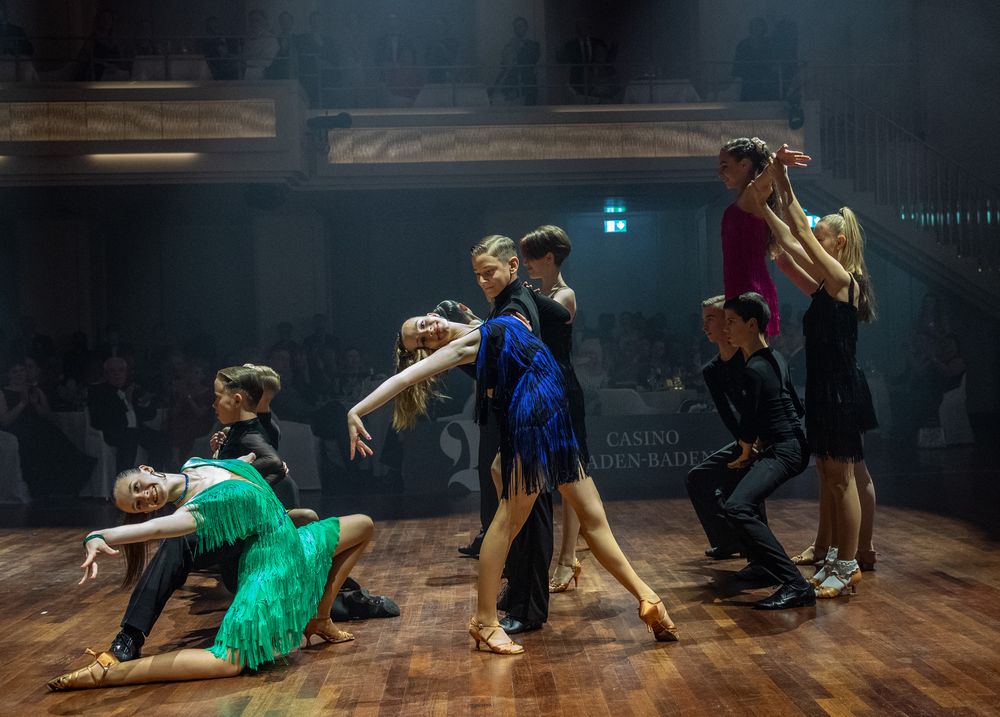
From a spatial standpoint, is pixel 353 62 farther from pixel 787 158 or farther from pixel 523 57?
pixel 787 158

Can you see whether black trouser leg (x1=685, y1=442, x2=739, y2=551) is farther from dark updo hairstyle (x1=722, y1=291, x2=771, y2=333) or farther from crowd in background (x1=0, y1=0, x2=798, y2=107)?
crowd in background (x1=0, y1=0, x2=798, y2=107)

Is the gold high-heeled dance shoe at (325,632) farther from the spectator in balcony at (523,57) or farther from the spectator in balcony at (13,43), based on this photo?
the spectator in balcony at (523,57)

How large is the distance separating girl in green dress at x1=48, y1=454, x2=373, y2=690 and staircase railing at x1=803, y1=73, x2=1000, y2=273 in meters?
9.20

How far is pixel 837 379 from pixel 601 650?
1.60 metres

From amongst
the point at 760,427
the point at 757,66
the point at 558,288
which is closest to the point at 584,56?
the point at 757,66

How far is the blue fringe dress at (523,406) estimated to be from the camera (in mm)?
3688

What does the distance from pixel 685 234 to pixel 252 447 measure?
39.3 ft

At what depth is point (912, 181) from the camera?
11539 mm

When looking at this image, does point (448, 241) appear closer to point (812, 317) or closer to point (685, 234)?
point (685, 234)

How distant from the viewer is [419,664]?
12.2 feet

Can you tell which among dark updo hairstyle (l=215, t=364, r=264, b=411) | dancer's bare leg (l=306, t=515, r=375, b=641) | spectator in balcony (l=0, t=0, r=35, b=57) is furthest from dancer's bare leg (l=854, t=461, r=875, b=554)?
spectator in balcony (l=0, t=0, r=35, b=57)

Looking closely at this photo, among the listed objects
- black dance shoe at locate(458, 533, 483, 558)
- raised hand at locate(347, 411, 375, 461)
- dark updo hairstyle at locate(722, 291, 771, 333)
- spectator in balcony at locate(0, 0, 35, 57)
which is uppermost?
spectator in balcony at locate(0, 0, 35, 57)

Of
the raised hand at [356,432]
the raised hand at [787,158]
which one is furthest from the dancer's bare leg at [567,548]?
the raised hand at [787,158]

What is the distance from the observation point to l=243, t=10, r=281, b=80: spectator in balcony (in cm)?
1129
